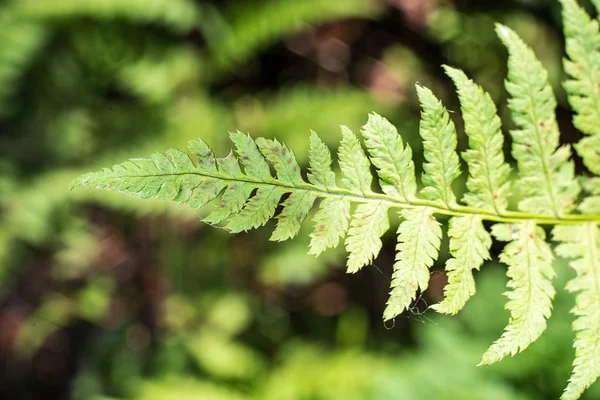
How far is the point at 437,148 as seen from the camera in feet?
3.68

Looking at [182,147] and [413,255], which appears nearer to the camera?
[413,255]

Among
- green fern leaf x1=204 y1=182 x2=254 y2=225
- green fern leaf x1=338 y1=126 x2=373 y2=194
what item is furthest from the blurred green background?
green fern leaf x1=204 y1=182 x2=254 y2=225

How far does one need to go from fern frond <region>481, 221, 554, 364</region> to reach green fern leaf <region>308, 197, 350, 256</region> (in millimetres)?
308

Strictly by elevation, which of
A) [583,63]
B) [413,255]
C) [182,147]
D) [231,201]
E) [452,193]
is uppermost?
[583,63]

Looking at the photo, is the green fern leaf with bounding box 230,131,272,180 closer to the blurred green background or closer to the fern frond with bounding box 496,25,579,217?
the fern frond with bounding box 496,25,579,217

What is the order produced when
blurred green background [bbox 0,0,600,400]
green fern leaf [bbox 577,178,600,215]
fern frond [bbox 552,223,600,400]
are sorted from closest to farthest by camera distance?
fern frond [bbox 552,223,600,400], green fern leaf [bbox 577,178,600,215], blurred green background [bbox 0,0,600,400]

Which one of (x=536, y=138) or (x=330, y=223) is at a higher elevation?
(x=536, y=138)

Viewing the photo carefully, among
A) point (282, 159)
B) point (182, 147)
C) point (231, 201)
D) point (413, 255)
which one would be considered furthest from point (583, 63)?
point (182, 147)

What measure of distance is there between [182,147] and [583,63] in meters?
2.43

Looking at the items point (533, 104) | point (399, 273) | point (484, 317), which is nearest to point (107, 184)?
point (399, 273)

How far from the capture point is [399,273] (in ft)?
3.51

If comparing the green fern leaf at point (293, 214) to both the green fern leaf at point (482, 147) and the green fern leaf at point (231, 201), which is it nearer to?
the green fern leaf at point (231, 201)

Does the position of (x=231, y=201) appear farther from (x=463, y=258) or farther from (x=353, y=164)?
(x=463, y=258)

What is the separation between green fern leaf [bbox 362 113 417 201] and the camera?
1108 mm
